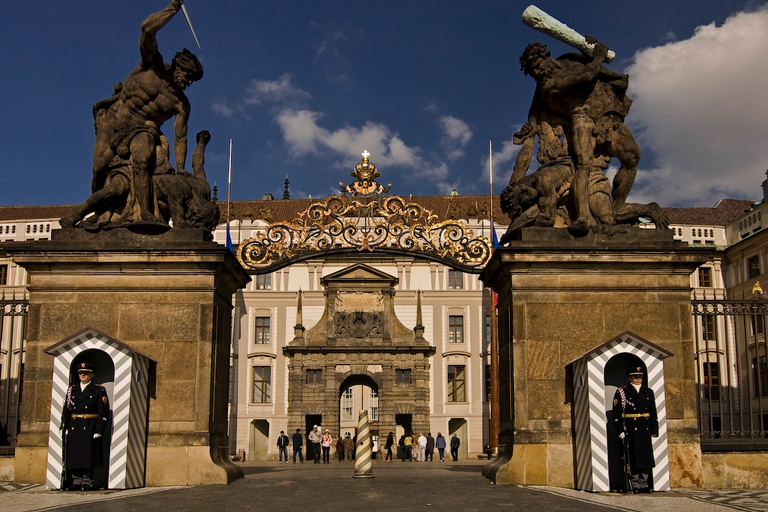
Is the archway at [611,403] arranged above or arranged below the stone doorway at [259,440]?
above

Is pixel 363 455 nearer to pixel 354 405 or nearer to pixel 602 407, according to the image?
pixel 602 407

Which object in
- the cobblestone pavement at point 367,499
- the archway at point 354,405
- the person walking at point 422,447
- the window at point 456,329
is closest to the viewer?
the cobblestone pavement at point 367,499

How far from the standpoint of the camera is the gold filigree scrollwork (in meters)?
13.6

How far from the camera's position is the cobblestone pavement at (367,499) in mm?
9109

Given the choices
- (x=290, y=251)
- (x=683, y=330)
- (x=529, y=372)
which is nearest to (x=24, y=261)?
(x=290, y=251)

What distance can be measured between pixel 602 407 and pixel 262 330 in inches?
1444

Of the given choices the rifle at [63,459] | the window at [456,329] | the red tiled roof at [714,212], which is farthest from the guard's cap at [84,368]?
the red tiled roof at [714,212]

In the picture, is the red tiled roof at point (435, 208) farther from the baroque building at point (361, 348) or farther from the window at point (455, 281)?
the window at point (455, 281)

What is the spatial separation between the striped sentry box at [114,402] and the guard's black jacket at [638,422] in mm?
6096

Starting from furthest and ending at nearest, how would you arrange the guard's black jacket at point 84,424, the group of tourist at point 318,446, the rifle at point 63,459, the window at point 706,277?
the window at point 706,277
the group of tourist at point 318,446
the rifle at point 63,459
the guard's black jacket at point 84,424

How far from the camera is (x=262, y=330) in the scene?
4656cm

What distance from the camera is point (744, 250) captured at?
3077 centimetres

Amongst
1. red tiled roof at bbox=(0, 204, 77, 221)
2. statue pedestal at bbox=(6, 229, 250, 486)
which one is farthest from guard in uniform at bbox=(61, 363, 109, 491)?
red tiled roof at bbox=(0, 204, 77, 221)

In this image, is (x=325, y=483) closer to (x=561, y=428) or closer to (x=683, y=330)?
(x=561, y=428)
